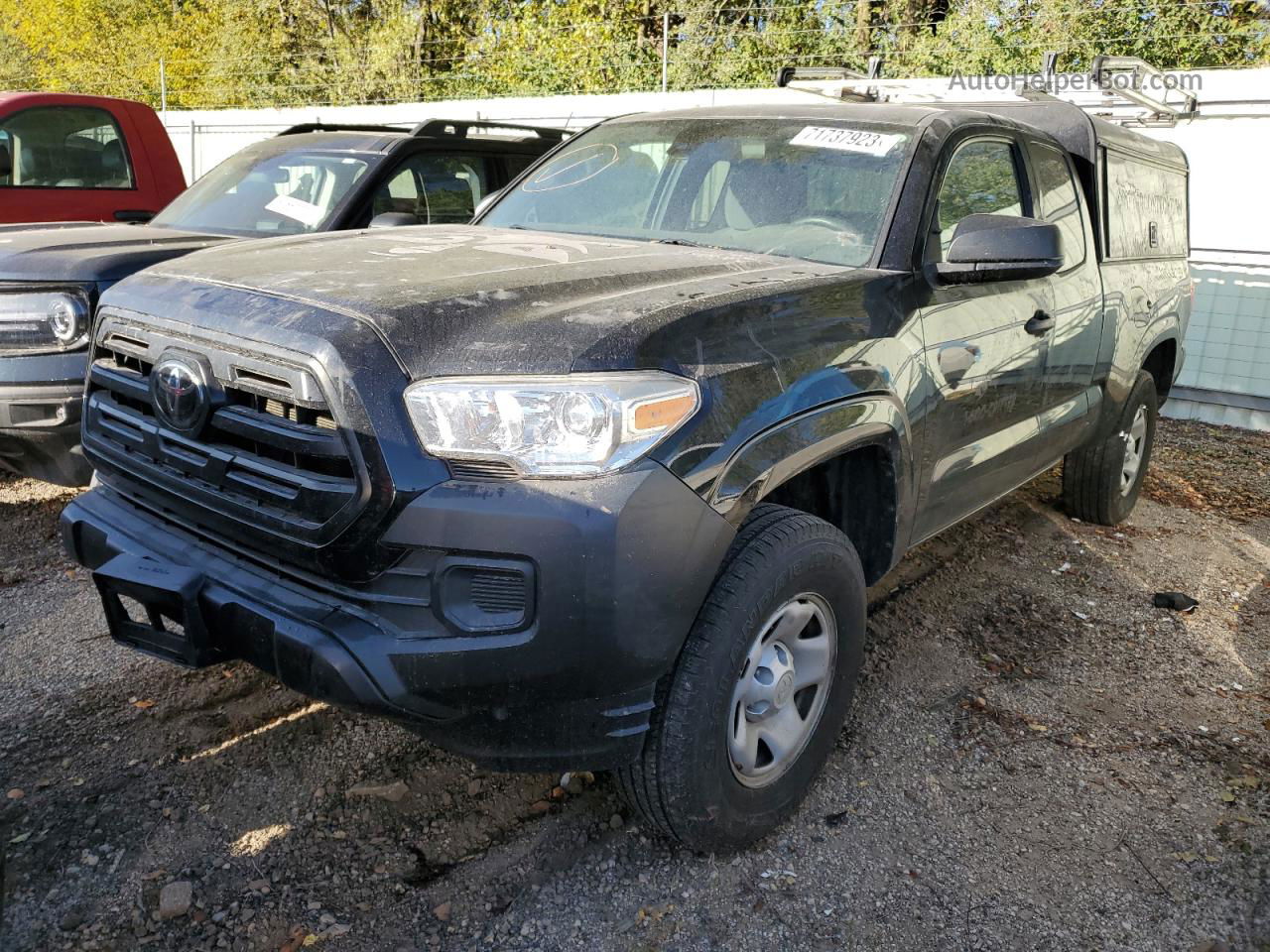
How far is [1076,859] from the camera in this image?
276 cm

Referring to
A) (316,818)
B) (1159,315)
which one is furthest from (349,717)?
(1159,315)

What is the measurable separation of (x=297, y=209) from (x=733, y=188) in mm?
2972

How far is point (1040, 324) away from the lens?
374 cm

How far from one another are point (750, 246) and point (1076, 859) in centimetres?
198

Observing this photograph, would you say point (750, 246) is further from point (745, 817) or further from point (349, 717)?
point (349, 717)

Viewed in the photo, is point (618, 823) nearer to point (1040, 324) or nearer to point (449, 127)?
point (1040, 324)

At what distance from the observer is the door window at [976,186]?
336cm

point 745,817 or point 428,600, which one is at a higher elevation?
point 428,600

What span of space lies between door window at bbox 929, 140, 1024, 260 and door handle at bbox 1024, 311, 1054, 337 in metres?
0.40

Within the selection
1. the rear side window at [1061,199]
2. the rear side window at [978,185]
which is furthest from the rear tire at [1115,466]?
the rear side window at [978,185]

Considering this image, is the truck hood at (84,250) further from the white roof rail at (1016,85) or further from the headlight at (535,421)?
the white roof rail at (1016,85)

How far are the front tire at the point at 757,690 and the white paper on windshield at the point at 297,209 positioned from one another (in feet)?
12.1

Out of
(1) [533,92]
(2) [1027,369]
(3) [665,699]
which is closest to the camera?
(3) [665,699]

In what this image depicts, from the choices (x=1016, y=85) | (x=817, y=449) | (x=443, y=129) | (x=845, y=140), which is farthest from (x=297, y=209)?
(x=1016, y=85)
